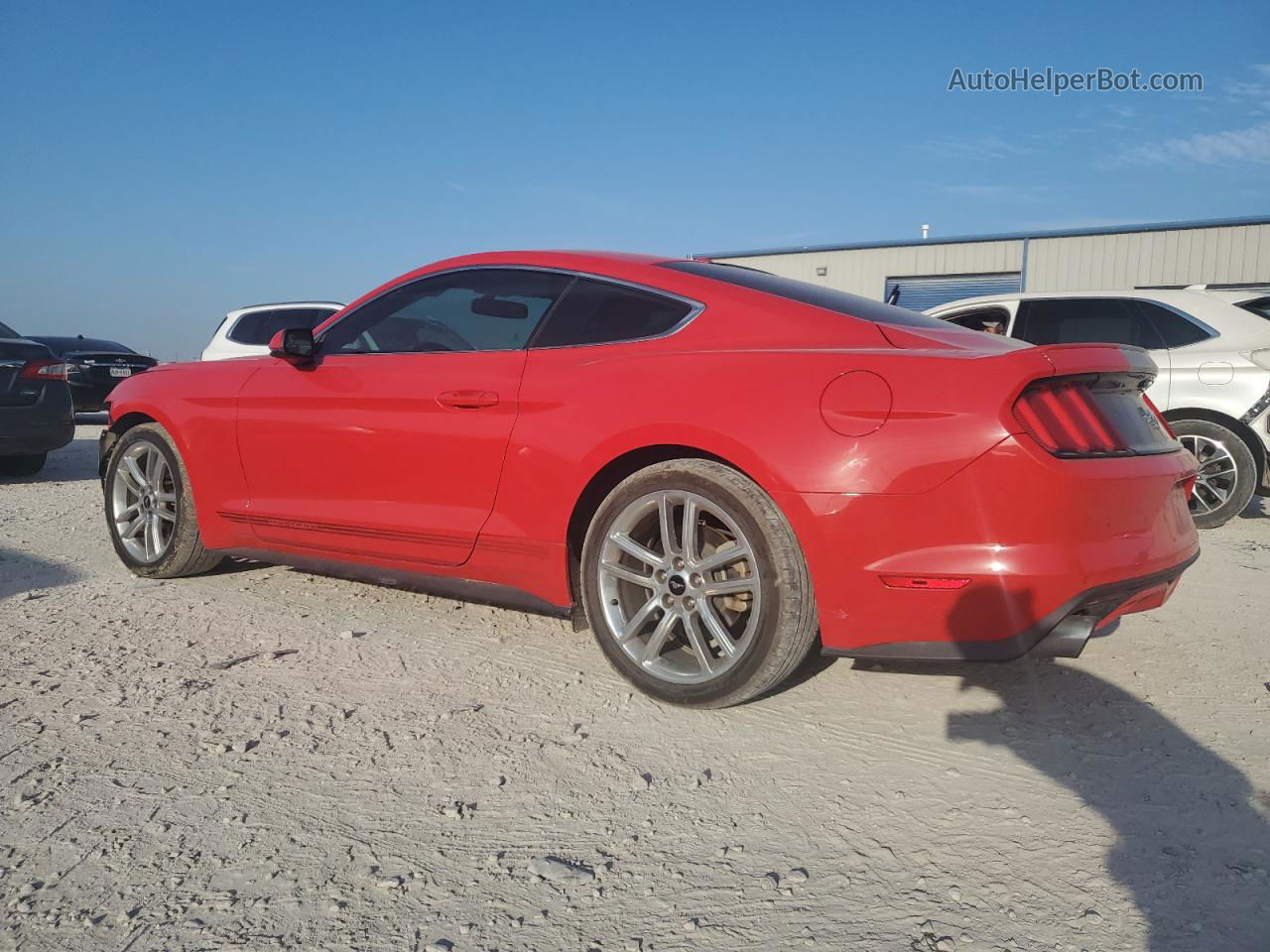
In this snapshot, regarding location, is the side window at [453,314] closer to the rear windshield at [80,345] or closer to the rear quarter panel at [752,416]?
the rear quarter panel at [752,416]

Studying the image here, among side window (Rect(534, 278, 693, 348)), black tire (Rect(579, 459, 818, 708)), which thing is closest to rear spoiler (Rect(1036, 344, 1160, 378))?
black tire (Rect(579, 459, 818, 708))

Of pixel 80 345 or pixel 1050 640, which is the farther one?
pixel 80 345

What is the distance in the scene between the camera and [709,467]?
286 centimetres

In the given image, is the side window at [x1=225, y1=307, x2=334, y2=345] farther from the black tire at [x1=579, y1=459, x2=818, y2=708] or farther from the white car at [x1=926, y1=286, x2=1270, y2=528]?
the black tire at [x1=579, y1=459, x2=818, y2=708]

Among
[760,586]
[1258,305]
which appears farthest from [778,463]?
[1258,305]

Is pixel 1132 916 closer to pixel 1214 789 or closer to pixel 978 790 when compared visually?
pixel 978 790

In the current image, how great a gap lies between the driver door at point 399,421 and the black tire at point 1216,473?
496cm

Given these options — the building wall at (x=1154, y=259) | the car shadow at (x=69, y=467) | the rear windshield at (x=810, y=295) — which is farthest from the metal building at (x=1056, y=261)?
the rear windshield at (x=810, y=295)

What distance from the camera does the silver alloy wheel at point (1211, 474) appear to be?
630 cm

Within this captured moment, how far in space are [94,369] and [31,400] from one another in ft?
21.5

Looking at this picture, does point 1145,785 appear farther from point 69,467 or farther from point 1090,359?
point 69,467

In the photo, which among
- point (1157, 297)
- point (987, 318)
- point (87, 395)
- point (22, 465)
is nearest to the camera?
point (1157, 297)

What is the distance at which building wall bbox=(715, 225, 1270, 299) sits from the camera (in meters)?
18.9

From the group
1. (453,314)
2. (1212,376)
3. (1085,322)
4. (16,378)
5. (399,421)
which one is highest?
(453,314)
